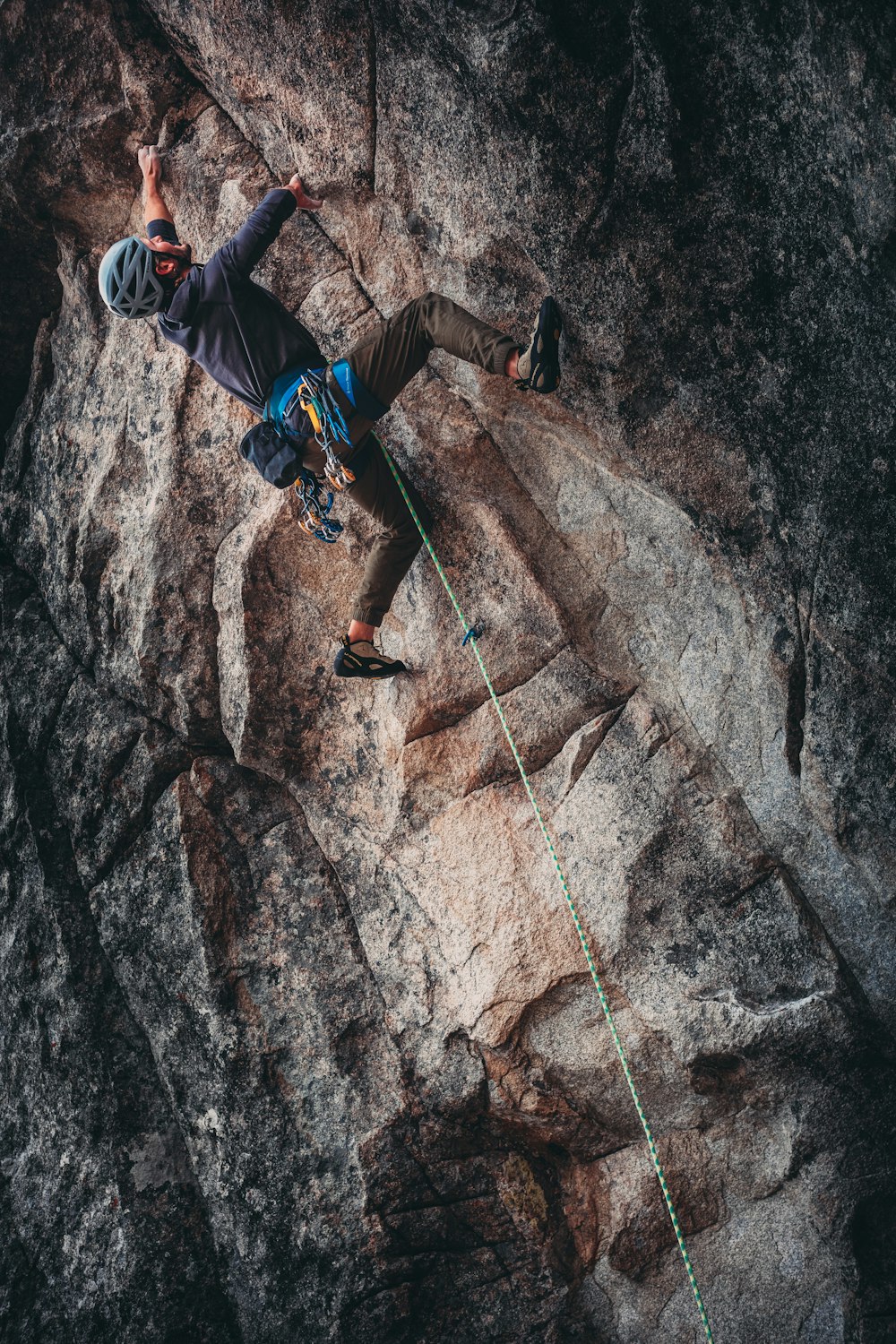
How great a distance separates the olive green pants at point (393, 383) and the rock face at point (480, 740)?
0.24m

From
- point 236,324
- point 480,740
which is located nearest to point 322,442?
point 236,324

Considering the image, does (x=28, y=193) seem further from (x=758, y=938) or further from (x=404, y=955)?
(x=758, y=938)

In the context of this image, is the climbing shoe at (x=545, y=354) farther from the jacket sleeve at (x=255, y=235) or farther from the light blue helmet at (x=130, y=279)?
the light blue helmet at (x=130, y=279)

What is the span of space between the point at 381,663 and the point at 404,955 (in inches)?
54.7

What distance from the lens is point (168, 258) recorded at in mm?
4520

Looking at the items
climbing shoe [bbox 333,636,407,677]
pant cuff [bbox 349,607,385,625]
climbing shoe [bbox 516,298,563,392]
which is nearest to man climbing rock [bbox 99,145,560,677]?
climbing shoe [bbox 516,298,563,392]

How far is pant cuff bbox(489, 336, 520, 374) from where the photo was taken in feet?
13.8

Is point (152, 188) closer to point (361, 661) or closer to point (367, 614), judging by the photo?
point (367, 614)

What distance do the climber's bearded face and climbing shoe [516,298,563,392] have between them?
154 centimetres

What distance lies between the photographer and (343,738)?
5.34m

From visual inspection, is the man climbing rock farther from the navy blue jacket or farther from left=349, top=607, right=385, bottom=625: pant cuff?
left=349, top=607, right=385, bottom=625: pant cuff

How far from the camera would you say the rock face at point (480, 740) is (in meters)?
4.13

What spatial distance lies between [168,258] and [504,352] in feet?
4.82

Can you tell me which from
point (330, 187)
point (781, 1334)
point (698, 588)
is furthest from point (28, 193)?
point (781, 1334)
